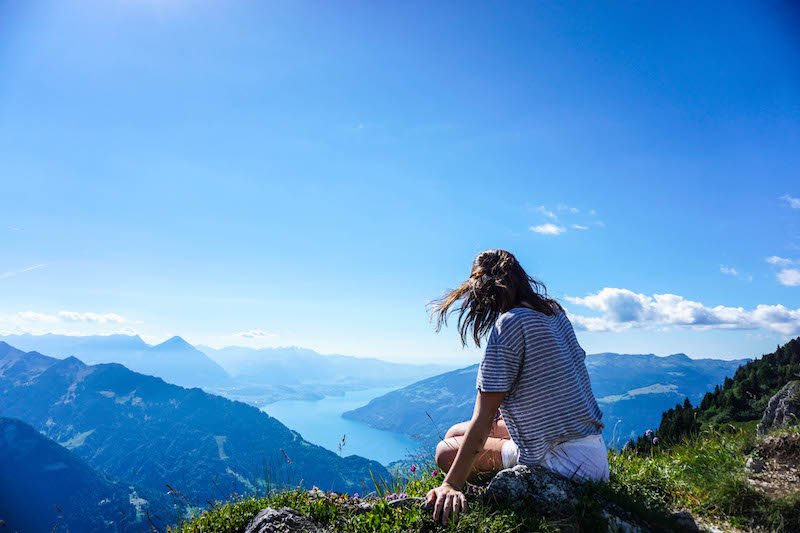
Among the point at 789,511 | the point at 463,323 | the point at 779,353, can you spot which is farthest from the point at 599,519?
the point at 779,353

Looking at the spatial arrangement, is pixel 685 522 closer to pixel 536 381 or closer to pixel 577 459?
pixel 577 459

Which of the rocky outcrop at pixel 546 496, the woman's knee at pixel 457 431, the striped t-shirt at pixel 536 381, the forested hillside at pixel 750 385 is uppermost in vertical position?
the striped t-shirt at pixel 536 381

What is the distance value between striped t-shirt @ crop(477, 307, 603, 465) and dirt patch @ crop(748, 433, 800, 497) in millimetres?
2971

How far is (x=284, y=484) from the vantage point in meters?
5.29

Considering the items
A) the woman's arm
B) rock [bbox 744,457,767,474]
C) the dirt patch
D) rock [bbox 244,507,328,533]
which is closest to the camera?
the woman's arm

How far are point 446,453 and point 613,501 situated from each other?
1508 mm

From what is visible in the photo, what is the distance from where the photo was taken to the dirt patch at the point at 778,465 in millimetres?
5230

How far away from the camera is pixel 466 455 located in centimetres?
358

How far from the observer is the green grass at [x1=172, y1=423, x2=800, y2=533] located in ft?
12.3

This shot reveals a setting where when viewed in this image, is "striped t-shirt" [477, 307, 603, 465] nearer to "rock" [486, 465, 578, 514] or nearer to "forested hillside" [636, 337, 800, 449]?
"rock" [486, 465, 578, 514]

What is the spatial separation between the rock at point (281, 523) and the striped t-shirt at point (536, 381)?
184 centimetres

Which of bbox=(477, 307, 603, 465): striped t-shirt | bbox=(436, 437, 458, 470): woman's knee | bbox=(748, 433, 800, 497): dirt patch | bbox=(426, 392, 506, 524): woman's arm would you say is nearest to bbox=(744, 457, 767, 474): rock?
bbox=(748, 433, 800, 497): dirt patch

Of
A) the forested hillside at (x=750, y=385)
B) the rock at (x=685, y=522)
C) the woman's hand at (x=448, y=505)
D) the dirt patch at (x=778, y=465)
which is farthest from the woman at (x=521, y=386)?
the forested hillside at (x=750, y=385)

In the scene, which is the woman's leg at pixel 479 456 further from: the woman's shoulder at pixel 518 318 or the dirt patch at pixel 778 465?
the dirt patch at pixel 778 465
